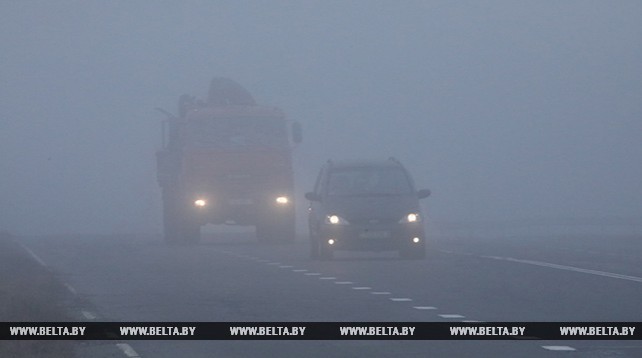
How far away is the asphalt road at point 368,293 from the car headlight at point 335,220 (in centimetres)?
79

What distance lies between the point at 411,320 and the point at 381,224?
14141 millimetres

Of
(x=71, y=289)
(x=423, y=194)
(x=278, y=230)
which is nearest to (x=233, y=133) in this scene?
(x=278, y=230)

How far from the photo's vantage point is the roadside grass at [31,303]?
49.7 feet

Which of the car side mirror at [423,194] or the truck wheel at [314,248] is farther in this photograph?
the truck wheel at [314,248]

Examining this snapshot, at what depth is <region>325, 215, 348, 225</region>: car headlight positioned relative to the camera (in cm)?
3198

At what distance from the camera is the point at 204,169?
45.0 m

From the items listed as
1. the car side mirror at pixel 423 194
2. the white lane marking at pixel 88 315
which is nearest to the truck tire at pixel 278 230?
the car side mirror at pixel 423 194

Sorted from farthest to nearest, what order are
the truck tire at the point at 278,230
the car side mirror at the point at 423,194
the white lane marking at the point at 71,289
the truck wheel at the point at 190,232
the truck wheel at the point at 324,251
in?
the truck wheel at the point at 190,232, the truck tire at the point at 278,230, the car side mirror at the point at 423,194, the truck wheel at the point at 324,251, the white lane marking at the point at 71,289

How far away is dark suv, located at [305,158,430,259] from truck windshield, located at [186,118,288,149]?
448 inches

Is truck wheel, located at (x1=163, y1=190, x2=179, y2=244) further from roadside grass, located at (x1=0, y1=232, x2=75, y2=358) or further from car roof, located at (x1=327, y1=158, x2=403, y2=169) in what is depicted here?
car roof, located at (x1=327, y1=158, x2=403, y2=169)
